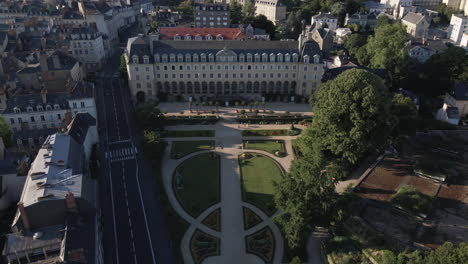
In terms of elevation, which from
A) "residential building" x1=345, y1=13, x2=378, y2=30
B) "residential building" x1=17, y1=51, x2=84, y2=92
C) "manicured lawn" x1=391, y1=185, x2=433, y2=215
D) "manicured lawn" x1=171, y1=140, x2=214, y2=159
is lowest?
"manicured lawn" x1=171, y1=140, x2=214, y2=159

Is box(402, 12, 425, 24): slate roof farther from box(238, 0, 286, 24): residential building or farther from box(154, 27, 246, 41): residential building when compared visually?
box(154, 27, 246, 41): residential building

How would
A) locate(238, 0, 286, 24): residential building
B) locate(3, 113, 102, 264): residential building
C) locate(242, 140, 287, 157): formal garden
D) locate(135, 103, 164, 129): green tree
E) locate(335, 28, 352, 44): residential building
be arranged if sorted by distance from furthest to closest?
locate(238, 0, 286, 24): residential building, locate(335, 28, 352, 44): residential building, locate(135, 103, 164, 129): green tree, locate(242, 140, 287, 157): formal garden, locate(3, 113, 102, 264): residential building

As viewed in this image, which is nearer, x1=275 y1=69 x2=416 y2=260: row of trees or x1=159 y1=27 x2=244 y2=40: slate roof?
x1=275 y1=69 x2=416 y2=260: row of trees

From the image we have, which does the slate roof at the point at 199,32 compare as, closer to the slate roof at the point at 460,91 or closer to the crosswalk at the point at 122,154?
the crosswalk at the point at 122,154

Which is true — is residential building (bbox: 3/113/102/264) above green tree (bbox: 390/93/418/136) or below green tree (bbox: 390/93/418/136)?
below

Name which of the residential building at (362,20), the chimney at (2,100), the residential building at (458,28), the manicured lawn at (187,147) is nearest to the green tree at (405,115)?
the manicured lawn at (187,147)

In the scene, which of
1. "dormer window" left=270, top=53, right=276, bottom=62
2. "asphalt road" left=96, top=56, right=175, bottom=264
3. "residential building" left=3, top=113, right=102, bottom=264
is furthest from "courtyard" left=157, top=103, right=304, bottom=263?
"dormer window" left=270, top=53, right=276, bottom=62

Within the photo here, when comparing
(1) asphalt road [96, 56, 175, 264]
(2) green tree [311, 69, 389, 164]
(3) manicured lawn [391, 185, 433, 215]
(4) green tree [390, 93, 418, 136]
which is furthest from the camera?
(4) green tree [390, 93, 418, 136]

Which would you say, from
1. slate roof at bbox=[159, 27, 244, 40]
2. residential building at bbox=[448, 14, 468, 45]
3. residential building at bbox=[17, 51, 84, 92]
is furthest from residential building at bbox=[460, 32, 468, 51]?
residential building at bbox=[17, 51, 84, 92]
